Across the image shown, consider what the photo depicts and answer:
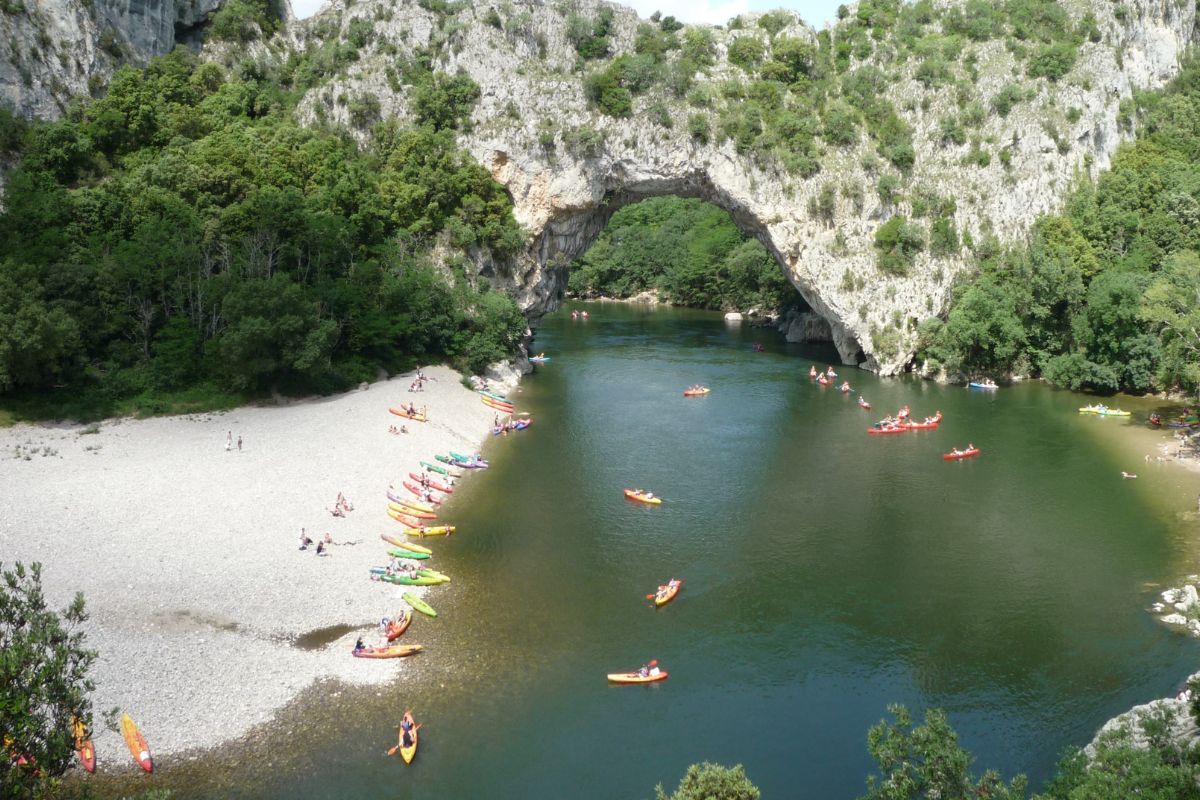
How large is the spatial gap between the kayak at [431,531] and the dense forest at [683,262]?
230 ft

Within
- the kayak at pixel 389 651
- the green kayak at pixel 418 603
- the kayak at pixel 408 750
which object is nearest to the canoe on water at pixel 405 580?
the green kayak at pixel 418 603

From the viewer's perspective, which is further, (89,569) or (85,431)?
(85,431)

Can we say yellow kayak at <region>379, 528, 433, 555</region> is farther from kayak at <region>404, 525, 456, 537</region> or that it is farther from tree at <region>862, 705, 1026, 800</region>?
tree at <region>862, 705, 1026, 800</region>

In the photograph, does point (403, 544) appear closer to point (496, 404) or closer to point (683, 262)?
point (496, 404)

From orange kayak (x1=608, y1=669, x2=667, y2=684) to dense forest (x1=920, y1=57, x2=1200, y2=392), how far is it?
4658 cm

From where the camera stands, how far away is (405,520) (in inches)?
1538

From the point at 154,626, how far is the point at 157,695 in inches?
157

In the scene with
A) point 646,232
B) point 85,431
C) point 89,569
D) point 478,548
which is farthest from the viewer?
point 646,232

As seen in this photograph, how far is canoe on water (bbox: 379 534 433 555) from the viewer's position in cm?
3628

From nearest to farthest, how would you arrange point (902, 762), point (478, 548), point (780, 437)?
point (902, 762) < point (478, 548) < point (780, 437)

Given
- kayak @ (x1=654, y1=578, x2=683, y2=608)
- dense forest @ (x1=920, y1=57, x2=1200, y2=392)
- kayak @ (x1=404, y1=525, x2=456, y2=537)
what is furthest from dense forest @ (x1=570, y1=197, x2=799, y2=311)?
kayak @ (x1=654, y1=578, x2=683, y2=608)

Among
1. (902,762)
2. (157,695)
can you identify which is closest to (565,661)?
(157,695)

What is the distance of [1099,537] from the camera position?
37656 millimetres

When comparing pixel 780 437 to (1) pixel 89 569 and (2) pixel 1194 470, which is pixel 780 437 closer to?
(2) pixel 1194 470
